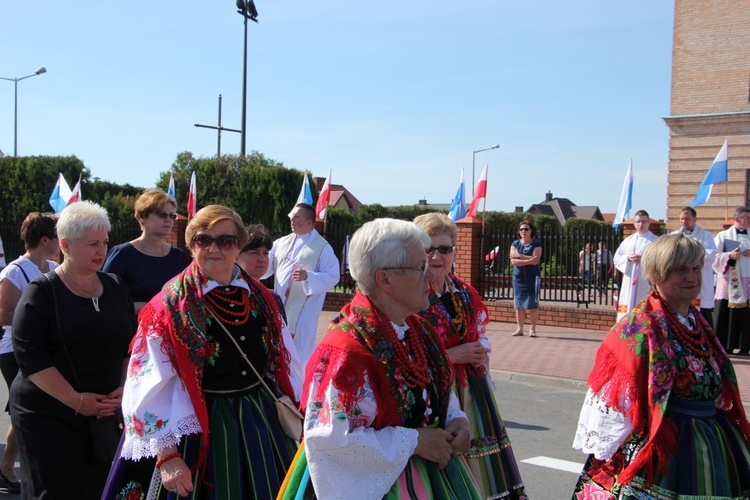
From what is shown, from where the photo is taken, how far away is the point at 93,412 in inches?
150

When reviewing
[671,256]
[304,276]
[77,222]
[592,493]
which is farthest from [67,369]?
[304,276]

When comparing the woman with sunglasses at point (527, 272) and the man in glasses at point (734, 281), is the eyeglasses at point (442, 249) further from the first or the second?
the woman with sunglasses at point (527, 272)

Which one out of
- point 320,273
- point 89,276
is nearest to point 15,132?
point 320,273

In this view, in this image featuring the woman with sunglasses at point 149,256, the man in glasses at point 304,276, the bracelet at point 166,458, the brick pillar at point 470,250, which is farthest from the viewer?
the brick pillar at point 470,250

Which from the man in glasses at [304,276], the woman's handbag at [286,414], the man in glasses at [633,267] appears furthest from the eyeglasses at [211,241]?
the man in glasses at [633,267]

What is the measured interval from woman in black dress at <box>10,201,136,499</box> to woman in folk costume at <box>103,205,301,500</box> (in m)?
0.56

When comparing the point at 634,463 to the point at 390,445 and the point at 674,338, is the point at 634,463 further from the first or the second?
the point at 390,445

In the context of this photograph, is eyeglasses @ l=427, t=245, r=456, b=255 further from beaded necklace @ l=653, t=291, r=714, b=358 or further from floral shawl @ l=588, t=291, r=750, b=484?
beaded necklace @ l=653, t=291, r=714, b=358

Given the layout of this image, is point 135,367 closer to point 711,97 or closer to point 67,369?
point 67,369

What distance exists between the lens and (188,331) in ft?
10.8

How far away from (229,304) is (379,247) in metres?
1.14

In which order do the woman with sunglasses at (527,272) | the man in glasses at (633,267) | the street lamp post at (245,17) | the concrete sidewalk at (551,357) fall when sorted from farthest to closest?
the street lamp post at (245,17) < the woman with sunglasses at (527,272) < the man in glasses at (633,267) < the concrete sidewalk at (551,357)

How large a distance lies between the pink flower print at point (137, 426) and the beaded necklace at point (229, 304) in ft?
1.80

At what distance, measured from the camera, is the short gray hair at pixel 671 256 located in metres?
3.58
